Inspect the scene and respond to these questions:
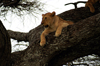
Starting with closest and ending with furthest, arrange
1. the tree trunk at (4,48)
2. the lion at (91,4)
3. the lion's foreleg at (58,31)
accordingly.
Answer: the tree trunk at (4,48), the lion's foreleg at (58,31), the lion at (91,4)

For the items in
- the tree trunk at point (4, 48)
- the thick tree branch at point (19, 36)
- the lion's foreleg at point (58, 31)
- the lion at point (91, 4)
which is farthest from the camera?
the thick tree branch at point (19, 36)

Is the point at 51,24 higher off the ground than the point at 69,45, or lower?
higher

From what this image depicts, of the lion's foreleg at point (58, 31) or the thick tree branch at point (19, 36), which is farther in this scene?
the thick tree branch at point (19, 36)

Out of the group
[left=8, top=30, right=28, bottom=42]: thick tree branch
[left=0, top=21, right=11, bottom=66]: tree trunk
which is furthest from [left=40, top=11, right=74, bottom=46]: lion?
[left=8, top=30, right=28, bottom=42]: thick tree branch

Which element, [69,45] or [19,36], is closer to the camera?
[69,45]

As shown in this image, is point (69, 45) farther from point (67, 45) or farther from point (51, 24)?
point (51, 24)

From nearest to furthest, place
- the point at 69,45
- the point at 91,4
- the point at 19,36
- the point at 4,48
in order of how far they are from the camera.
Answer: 1. the point at 4,48
2. the point at 69,45
3. the point at 91,4
4. the point at 19,36

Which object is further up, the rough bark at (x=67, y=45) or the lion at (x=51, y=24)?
the lion at (x=51, y=24)

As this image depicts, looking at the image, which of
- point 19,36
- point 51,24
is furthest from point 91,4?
point 19,36

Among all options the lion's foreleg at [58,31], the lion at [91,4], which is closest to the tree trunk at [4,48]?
the lion's foreleg at [58,31]

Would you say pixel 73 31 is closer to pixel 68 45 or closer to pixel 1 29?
pixel 68 45

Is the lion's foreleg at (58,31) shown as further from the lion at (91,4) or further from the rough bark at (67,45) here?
the lion at (91,4)

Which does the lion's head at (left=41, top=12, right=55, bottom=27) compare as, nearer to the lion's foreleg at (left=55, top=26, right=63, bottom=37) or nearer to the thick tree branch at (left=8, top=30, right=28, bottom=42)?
the lion's foreleg at (left=55, top=26, right=63, bottom=37)

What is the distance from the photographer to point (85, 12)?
3258 millimetres
